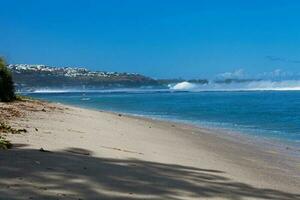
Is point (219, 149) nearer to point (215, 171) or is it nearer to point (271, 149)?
point (271, 149)

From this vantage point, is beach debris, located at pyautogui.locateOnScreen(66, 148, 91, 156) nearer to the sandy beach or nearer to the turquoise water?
the sandy beach

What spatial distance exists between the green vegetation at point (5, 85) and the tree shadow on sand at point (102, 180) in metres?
13.8

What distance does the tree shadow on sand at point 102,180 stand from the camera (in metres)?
7.07

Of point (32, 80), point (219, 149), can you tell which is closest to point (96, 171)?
point (219, 149)

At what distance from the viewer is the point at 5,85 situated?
2402 centimetres

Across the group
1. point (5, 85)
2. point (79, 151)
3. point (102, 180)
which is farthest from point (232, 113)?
point (102, 180)

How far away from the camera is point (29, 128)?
13102 mm

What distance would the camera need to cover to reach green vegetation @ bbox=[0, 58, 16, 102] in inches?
916

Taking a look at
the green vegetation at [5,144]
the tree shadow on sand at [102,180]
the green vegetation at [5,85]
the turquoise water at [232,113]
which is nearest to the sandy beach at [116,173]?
the tree shadow on sand at [102,180]

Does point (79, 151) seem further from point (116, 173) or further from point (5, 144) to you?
point (116, 173)

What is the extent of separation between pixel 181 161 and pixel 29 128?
3974 mm

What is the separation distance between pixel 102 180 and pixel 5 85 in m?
17.2

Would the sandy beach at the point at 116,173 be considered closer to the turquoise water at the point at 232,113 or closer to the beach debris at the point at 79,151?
the beach debris at the point at 79,151

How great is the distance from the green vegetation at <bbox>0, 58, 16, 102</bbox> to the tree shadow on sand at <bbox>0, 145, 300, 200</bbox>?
→ 13773mm
